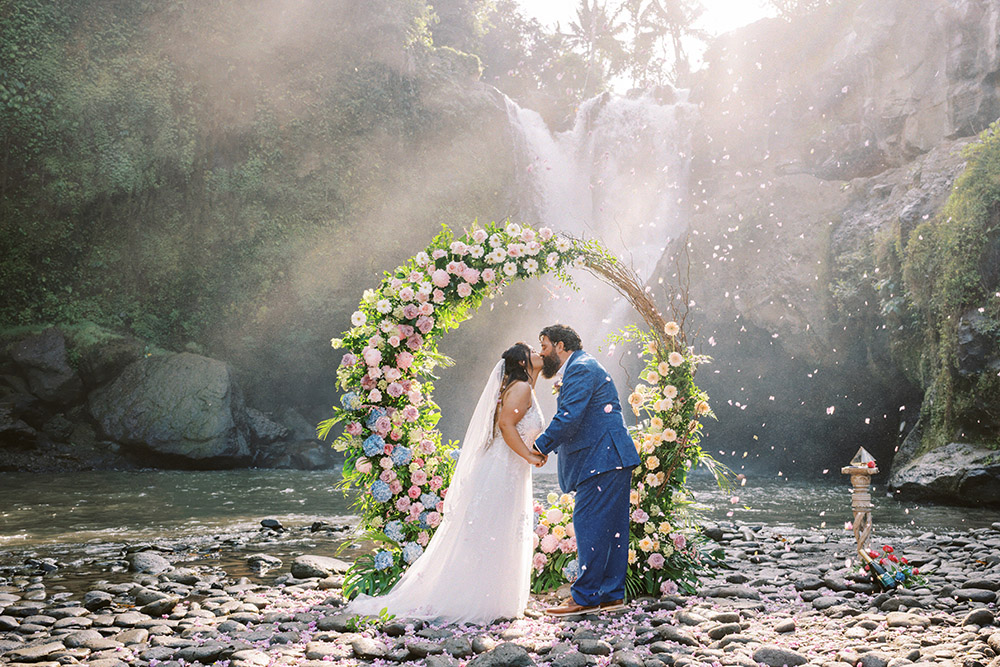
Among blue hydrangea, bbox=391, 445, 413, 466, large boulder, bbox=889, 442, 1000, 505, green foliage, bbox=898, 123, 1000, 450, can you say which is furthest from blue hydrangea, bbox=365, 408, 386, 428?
green foliage, bbox=898, 123, 1000, 450

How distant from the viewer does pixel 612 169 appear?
27891mm

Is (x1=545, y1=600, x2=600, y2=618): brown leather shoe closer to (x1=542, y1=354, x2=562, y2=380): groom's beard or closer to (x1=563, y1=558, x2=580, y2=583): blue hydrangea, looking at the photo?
Result: (x1=563, y1=558, x2=580, y2=583): blue hydrangea

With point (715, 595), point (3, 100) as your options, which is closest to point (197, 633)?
point (715, 595)

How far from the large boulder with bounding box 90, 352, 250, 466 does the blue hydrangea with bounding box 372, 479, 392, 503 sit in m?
13.9

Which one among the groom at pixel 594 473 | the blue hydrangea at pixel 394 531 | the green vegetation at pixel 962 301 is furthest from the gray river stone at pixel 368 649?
the green vegetation at pixel 962 301

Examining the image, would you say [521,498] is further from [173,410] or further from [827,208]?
[827,208]

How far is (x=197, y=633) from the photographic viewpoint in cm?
471

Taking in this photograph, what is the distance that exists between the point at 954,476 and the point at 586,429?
387 inches

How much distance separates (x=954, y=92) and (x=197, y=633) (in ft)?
67.9

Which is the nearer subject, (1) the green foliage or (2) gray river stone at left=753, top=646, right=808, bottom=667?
(2) gray river stone at left=753, top=646, right=808, bottom=667

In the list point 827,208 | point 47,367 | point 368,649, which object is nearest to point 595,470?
point 368,649

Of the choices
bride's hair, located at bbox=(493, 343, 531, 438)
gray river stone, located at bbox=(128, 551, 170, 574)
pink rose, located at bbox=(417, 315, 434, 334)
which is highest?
pink rose, located at bbox=(417, 315, 434, 334)

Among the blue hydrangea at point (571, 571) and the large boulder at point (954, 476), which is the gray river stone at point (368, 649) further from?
the large boulder at point (954, 476)

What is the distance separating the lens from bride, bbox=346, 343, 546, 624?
5.06 metres
